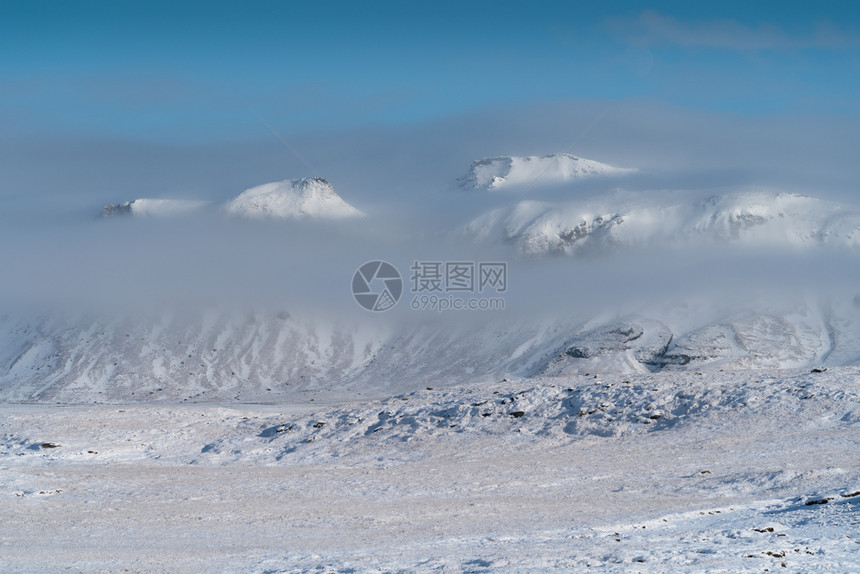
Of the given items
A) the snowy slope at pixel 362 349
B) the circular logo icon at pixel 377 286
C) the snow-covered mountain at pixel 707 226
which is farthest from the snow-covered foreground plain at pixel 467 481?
the snow-covered mountain at pixel 707 226

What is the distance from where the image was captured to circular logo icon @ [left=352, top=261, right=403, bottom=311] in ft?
516

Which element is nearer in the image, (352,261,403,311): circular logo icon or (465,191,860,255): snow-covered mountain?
(352,261,403,311): circular logo icon

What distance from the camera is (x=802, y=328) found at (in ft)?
362

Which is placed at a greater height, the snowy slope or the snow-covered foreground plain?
the snow-covered foreground plain

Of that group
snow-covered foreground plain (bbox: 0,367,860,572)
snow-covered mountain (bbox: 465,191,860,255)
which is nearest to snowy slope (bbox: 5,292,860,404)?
snow-covered foreground plain (bbox: 0,367,860,572)

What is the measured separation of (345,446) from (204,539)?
1403 cm

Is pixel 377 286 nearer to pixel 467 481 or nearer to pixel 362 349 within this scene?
pixel 362 349

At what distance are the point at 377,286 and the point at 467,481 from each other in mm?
146567

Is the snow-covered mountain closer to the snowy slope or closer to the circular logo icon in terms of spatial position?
the circular logo icon

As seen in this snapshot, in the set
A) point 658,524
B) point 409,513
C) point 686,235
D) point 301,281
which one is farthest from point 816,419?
point 686,235

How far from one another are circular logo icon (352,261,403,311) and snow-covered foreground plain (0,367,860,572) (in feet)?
381

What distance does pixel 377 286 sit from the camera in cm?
17088

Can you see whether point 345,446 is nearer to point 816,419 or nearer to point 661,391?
point 661,391

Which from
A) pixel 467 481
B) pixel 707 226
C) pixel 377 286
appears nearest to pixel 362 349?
pixel 377 286
